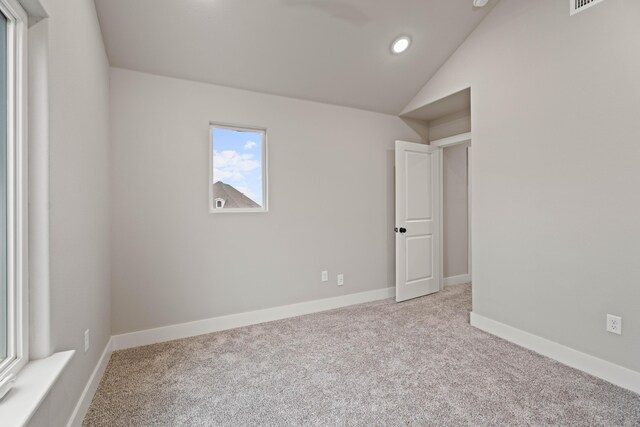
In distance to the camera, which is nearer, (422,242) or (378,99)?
(378,99)

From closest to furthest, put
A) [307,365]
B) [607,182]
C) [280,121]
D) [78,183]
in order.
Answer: [78,183] → [607,182] → [307,365] → [280,121]

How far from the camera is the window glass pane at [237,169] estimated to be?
304 centimetres

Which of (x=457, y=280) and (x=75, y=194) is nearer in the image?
(x=75, y=194)

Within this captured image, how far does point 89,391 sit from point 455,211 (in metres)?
4.46

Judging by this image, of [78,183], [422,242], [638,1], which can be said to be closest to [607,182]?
[638,1]

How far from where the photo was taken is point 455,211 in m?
4.57

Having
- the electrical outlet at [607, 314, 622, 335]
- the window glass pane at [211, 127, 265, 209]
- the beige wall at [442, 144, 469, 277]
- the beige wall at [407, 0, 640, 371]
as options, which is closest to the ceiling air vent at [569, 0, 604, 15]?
the beige wall at [407, 0, 640, 371]

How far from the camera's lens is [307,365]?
228 centimetres

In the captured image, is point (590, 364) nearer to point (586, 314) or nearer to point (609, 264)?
point (586, 314)

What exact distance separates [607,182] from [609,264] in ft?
1.83

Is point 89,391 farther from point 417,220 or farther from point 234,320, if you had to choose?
point 417,220

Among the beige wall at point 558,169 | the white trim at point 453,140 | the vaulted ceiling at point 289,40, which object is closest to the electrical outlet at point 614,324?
the beige wall at point 558,169

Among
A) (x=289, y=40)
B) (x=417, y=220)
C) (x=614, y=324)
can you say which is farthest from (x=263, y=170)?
(x=614, y=324)

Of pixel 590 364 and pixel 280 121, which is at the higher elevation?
pixel 280 121
